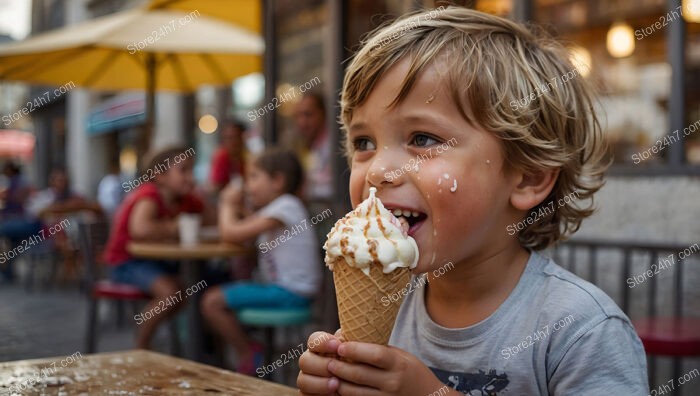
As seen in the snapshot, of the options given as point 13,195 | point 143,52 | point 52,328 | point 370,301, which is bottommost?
point 52,328

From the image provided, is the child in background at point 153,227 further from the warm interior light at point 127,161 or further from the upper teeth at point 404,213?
the warm interior light at point 127,161

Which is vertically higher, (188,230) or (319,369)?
(188,230)

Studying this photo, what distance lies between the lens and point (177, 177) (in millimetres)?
5781

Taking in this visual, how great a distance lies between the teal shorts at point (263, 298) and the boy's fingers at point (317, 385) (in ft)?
11.2

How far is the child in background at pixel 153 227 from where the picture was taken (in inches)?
220

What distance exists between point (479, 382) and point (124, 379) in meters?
0.76

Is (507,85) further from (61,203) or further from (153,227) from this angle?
(61,203)

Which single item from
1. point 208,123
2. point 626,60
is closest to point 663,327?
point 626,60

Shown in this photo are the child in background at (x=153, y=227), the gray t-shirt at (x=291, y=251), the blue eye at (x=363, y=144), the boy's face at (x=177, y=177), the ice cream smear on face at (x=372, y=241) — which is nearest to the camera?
the ice cream smear on face at (x=372, y=241)

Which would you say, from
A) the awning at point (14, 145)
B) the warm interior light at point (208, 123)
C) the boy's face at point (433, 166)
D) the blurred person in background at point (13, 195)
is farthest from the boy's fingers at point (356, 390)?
the awning at point (14, 145)

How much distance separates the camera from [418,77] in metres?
1.60

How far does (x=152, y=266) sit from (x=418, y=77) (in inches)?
182

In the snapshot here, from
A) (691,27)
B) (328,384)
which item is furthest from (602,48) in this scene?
(328,384)

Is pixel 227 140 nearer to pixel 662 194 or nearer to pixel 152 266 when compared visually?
pixel 152 266
